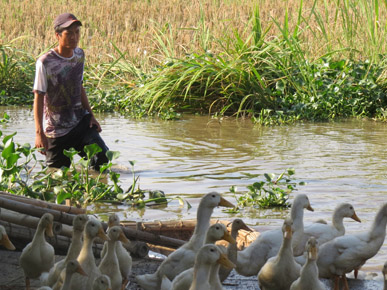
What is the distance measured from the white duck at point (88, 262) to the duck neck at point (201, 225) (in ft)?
1.97

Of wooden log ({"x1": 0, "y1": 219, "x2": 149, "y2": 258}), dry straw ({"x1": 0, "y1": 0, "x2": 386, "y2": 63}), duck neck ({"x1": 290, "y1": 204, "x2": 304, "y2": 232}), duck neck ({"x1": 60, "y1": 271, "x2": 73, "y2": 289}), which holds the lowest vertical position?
wooden log ({"x1": 0, "y1": 219, "x2": 149, "y2": 258})

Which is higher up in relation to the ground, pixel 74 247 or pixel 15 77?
pixel 15 77

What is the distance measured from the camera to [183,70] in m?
12.2

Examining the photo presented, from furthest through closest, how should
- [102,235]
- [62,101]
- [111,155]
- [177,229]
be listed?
[62,101] → [111,155] → [177,229] → [102,235]

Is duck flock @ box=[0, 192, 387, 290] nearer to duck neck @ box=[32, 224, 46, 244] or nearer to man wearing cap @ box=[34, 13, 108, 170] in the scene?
duck neck @ box=[32, 224, 46, 244]

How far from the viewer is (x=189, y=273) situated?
3969 mm

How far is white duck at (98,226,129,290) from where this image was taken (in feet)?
13.6

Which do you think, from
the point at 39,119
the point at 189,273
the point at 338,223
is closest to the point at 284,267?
the point at 189,273

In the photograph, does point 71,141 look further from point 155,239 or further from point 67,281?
point 67,281

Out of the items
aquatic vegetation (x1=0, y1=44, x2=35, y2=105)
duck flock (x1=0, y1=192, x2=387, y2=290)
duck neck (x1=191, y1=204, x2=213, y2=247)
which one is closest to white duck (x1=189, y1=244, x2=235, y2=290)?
duck flock (x1=0, y1=192, x2=387, y2=290)

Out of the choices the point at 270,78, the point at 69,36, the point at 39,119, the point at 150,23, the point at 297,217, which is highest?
the point at 150,23

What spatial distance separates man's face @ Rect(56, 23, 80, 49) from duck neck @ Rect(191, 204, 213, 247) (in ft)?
10.1

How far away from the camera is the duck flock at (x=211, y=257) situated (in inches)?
151

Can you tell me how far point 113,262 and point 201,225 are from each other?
653 millimetres
